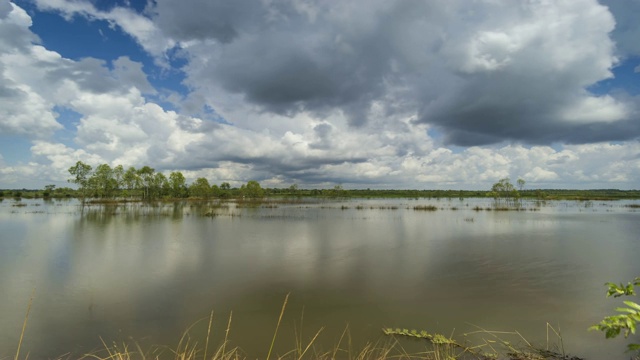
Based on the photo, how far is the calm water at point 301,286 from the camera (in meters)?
8.97

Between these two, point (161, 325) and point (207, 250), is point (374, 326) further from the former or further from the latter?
point (207, 250)

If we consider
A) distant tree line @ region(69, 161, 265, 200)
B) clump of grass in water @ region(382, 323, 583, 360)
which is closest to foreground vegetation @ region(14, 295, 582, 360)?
clump of grass in water @ region(382, 323, 583, 360)

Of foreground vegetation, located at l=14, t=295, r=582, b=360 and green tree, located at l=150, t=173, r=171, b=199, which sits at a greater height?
green tree, located at l=150, t=173, r=171, b=199

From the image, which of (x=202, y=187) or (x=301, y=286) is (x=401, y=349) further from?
(x=202, y=187)

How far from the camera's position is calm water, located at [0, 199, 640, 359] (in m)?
8.97

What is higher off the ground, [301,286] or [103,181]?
[103,181]

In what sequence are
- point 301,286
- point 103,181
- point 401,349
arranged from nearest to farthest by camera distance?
point 401,349
point 301,286
point 103,181

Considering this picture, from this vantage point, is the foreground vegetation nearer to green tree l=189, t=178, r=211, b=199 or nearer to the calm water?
the calm water

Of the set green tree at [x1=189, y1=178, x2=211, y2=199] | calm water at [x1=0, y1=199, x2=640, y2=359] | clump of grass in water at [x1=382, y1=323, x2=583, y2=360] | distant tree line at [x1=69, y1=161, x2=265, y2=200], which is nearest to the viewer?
clump of grass in water at [x1=382, y1=323, x2=583, y2=360]

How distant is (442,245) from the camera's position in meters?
22.4

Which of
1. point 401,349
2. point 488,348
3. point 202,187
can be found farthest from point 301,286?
point 202,187

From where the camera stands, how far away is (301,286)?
510 inches

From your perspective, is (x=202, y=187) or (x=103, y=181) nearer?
(x=103, y=181)

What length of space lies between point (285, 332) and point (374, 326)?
255 cm
